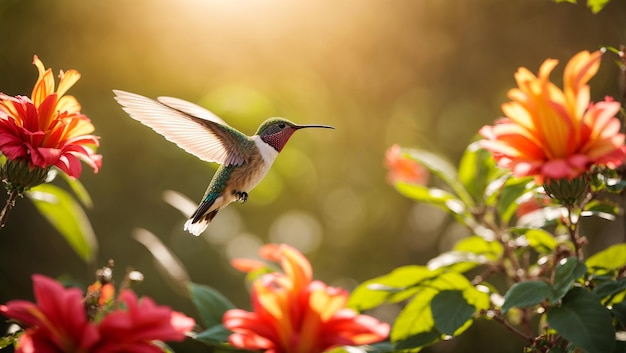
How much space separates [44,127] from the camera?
1.12m

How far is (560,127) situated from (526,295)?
0.33 metres

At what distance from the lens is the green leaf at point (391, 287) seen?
1.46 metres

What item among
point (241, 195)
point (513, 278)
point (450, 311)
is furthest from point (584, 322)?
point (241, 195)

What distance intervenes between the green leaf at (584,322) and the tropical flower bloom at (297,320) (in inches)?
12.3

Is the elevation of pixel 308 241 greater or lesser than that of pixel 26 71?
lesser

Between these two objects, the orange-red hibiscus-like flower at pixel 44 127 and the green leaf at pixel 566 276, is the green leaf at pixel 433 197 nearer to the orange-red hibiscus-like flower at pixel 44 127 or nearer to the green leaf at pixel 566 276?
the green leaf at pixel 566 276

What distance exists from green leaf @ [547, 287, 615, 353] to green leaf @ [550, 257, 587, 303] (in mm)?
27

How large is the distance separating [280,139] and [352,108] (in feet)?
7.26

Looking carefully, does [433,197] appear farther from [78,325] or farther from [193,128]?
[78,325]

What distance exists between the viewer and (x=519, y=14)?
3605 mm

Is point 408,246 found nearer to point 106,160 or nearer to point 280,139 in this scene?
point 106,160

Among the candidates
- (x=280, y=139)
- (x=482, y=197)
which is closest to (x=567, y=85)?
(x=280, y=139)

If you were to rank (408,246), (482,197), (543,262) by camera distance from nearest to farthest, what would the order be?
(543,262) → (482,197) → (408,246)

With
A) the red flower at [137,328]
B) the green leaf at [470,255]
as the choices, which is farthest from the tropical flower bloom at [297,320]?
the green leaf at [470,255]
